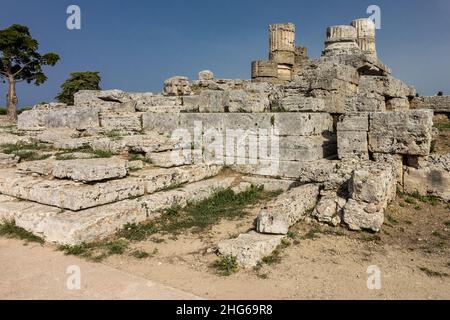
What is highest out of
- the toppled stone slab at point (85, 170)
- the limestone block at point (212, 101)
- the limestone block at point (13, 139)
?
the limestone block at point (212, 101)

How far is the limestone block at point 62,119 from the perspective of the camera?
37.0 ft

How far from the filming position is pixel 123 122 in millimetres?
10914

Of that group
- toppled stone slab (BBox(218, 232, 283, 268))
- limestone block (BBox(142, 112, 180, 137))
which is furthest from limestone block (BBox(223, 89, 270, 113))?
toppled stone slab (BBox(218, 232, 283, 268))

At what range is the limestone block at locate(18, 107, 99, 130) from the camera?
1127cm

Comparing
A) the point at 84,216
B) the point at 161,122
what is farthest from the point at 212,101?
the point at 84,216

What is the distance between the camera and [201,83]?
13.2 m

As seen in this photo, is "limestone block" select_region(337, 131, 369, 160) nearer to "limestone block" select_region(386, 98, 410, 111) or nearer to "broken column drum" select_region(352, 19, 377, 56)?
"limestone block" select_region(386, 98, 410, 111)

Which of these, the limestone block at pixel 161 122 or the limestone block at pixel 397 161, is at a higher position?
the limestone block at pixel 161 122

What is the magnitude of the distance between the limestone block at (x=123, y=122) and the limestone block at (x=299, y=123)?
450cm

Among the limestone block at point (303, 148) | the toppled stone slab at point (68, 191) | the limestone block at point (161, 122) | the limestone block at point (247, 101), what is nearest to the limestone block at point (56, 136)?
the limestone block at point (161, 122)

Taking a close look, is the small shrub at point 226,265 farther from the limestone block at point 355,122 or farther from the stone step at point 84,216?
the limestone block at point 355,122

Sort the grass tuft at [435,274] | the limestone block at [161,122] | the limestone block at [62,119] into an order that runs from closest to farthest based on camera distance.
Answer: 1. the grass tuft at [435,274]
2. the limestone block at [161,122]
3. the limestone block at [62,119]
